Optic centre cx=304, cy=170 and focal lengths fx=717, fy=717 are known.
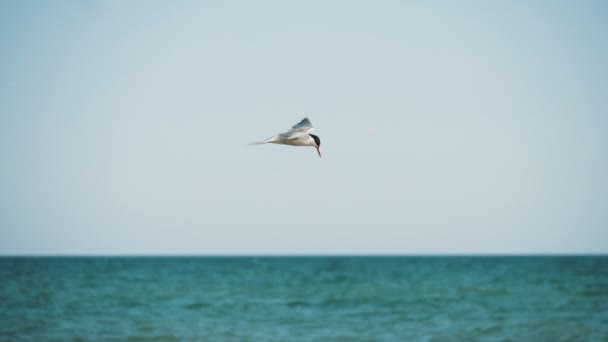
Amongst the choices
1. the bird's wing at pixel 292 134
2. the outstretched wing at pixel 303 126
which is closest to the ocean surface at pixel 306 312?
the outstretched wing at pixel 303 126

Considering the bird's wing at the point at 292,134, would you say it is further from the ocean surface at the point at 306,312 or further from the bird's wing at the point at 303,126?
the ocean surface at the point at 306,312

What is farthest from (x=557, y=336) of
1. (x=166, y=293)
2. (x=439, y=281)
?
(x=439, y=281)

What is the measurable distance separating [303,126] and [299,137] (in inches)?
40.1

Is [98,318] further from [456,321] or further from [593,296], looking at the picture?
[593,296]

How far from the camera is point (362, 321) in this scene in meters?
21.2

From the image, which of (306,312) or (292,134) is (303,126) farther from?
(306,312)

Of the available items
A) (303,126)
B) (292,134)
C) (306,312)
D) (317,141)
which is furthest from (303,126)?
(306,312)

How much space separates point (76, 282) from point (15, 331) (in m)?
19.7

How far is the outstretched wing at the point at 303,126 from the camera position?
11.1 metres

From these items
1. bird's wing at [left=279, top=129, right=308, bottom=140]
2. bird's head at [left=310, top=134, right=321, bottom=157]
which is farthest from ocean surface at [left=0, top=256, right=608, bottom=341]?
bird's wing at [left=279, top=129, right=308, bottom=140]

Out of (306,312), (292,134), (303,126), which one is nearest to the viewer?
(292,134)

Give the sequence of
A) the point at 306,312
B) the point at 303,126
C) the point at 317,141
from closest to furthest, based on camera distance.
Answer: the point at 317,141, the point at 303,126, the point at 306,312

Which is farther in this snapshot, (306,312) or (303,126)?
(306,312)

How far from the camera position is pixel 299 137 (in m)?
10.5
